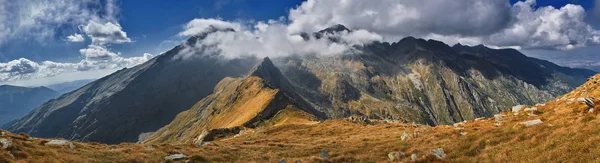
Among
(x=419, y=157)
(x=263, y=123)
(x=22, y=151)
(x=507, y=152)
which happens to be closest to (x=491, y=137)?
(x=507, y=152)

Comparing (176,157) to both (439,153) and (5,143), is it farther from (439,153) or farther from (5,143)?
(439,153)

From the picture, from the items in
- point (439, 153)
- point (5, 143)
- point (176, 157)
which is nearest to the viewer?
point (5, 143)

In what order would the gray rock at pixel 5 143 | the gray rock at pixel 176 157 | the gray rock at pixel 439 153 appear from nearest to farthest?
the gray rock at pixel 5 143
the gray rock at pixel 439 153
the gray rock at pixel 176 157

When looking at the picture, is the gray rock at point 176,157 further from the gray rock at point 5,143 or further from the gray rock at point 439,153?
the gray rock at point 439,153

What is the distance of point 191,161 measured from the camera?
26875mm

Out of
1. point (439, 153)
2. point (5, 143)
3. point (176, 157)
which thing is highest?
point (5, 143)

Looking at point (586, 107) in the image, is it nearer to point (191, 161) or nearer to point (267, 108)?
point (191, 161)

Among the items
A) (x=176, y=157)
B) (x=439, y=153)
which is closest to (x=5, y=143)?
(x=176, y=157)

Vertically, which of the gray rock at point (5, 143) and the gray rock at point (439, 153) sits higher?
the gray rock at point (5, 143)

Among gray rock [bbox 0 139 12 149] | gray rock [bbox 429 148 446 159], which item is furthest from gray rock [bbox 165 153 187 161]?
gray rock [bbox 429 148 446 159]

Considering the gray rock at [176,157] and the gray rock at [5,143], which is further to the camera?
the gray rock at [176,157]

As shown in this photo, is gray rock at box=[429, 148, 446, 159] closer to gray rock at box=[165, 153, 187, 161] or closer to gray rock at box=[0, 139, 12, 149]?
gray rock at box=[165, 153, 187, 161]

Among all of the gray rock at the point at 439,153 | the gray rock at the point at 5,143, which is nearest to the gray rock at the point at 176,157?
the gray rock at the point at 5,143

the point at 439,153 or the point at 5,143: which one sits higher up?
the point at 5,143
